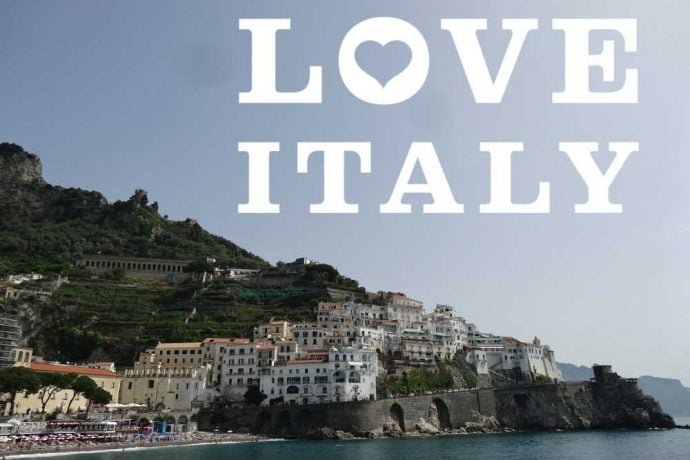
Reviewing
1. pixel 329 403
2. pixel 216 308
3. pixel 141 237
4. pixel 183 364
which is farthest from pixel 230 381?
pixel 141 237

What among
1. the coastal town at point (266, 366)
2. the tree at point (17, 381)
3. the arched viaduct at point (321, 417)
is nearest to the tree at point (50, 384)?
the coastal town at point (266, 366)

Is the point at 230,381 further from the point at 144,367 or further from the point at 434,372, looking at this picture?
the point at 434,372

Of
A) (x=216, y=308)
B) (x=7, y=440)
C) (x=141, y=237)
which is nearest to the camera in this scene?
(x=7, y=440)

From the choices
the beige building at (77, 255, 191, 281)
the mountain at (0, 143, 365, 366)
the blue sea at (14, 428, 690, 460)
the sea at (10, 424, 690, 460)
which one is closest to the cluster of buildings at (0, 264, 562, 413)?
the mountain at (0, 143, 365, 366)

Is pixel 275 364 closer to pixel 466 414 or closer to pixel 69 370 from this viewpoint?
pixel 69 370

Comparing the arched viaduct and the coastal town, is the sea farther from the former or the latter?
the coastal town

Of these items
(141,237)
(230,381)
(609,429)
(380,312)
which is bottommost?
(609,429)

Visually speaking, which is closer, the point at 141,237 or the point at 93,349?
the point at 93,349
